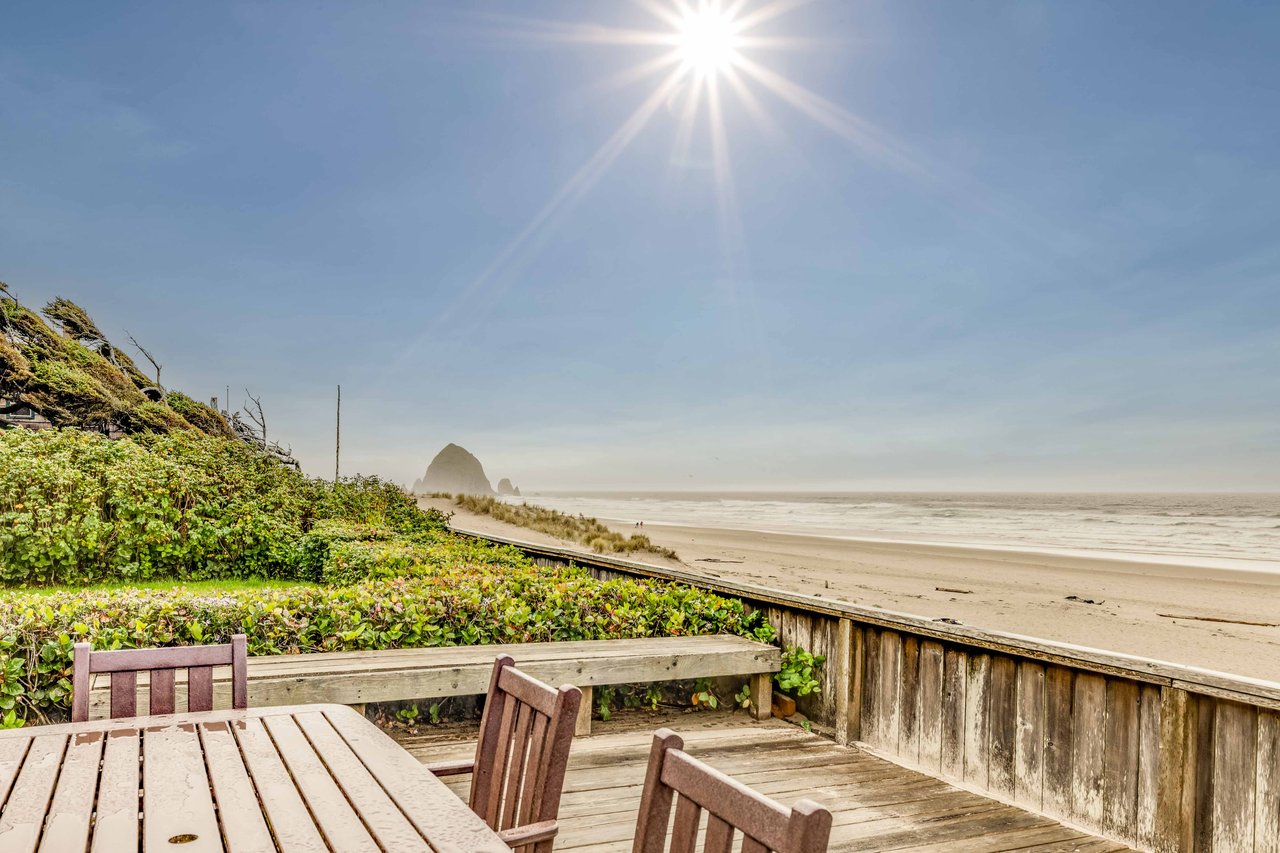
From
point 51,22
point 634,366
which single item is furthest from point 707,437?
point 51,22

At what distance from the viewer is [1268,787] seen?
2.82 meters

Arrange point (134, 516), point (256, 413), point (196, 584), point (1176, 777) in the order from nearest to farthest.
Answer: point (1176, 777) < point (196, 584) < point (134, 516) < point (256, 413)

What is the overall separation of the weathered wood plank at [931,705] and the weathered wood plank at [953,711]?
3cm

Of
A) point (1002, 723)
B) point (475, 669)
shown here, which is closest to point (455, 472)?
point (475, 669)

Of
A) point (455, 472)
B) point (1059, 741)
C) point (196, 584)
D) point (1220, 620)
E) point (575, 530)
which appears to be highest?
point (1059, 741)

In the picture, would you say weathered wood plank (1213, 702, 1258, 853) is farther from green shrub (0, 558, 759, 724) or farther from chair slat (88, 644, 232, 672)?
chair slat (88, 644, 232, 672)

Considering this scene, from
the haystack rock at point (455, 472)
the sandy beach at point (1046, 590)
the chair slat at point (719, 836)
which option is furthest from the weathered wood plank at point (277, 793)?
the haystack rock at point (455, 472)

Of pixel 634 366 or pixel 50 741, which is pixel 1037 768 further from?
pixel 634 366

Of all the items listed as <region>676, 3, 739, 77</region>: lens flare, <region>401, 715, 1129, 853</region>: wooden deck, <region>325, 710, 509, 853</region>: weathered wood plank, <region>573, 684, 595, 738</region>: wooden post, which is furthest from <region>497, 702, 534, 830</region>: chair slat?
<region>676, 3, 739, 77</region>: lens flare

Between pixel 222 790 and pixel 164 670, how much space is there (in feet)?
3.36

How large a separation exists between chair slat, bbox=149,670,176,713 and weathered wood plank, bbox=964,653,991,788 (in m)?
3.66

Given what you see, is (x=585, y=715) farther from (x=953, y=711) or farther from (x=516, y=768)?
(x=516, y=768)

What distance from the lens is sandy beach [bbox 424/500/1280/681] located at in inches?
446

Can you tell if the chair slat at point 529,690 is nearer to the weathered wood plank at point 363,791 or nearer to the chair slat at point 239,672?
the weathered wood plank at point 363,791
